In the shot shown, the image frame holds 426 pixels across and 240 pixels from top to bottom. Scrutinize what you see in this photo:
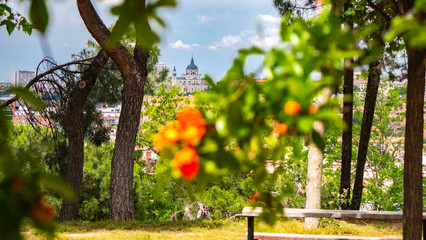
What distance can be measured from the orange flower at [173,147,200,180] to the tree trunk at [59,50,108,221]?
810 centimetres

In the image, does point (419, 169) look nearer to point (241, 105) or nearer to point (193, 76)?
point (241, 105)

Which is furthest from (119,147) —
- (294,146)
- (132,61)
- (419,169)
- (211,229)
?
(294,146)

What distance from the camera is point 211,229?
6297 millimetres

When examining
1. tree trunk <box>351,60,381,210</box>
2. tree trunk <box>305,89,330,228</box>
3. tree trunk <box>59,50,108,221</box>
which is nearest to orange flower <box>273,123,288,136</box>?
tree trunk <box>305,89,330,228</box>

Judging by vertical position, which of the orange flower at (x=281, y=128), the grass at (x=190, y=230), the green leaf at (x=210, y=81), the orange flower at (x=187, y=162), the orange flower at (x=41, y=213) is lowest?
the grass at (x=190, y=230)

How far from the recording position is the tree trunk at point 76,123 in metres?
8.34

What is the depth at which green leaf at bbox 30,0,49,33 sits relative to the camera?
0.52 meters

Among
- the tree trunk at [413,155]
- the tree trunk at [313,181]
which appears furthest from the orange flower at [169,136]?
the tree trunk at [313,181]

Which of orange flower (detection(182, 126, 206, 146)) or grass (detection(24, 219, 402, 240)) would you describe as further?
grass (detection(24, 219, 402, 240))

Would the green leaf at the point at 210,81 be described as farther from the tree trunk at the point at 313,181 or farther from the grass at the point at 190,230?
the tree trunk at the point at 313,181

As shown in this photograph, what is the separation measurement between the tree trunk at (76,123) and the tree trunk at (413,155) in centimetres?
650

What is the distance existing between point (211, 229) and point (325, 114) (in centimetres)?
596

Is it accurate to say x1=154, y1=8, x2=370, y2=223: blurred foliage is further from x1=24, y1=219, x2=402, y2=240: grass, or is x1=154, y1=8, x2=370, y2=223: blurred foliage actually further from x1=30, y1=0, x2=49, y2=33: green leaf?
x1=24, y1=219, x2=402, y2=240: grass

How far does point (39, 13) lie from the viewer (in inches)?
20.5
